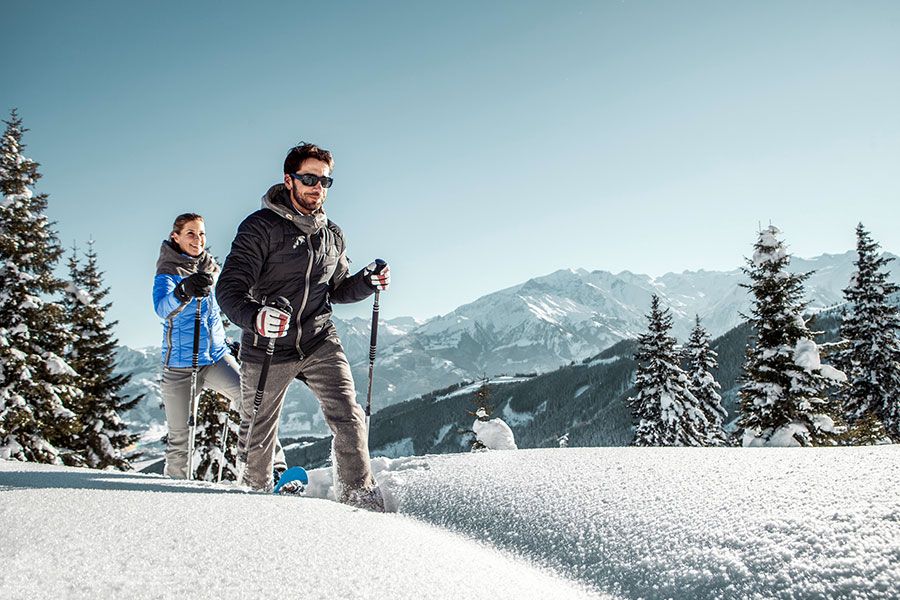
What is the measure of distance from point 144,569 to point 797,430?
57.7 ft

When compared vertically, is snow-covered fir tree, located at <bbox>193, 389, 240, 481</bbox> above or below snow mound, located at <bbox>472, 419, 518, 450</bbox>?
below

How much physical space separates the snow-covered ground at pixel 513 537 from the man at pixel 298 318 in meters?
0.56

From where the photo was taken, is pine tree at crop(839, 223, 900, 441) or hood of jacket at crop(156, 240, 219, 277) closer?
hood of jacket at crop(156, 240, 219, 277)

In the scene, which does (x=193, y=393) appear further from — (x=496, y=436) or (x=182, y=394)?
(x=496, y=436)

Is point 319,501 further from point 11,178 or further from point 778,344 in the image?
point 778,344

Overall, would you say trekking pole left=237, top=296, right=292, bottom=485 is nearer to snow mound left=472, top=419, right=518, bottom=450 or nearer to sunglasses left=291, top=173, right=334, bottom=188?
sunglasses left=291, top=173, right=334, bottom=188

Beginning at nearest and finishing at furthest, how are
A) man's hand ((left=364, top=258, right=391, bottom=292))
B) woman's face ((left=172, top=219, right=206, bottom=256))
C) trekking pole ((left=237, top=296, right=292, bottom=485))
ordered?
1. trekking pole ((left=237, top=296, right=292, bottom=485))
2. man's hand ((left=364, top=258, right=391, bottom=292))
3. woman's face ((left=172, top=219, right=206, bottom=256))

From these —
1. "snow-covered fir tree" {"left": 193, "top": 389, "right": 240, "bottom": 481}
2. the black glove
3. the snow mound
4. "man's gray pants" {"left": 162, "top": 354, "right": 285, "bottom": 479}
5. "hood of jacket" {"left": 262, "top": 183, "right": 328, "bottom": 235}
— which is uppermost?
"hood of jacket" {"left": 262, "top": 183, "right": 328, "bottom": 235}

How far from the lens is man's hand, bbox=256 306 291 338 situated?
10.5 feet

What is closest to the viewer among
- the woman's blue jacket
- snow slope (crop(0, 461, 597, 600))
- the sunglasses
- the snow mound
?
snow slope (crop(0, 461, 597, 600))

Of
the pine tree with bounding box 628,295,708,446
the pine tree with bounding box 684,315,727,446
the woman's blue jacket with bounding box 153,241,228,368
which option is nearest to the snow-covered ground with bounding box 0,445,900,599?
the woman's blue jacket with bounding box 153,241,228,368

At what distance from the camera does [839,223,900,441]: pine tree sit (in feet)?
71.7

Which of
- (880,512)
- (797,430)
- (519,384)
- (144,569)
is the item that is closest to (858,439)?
(797,430)

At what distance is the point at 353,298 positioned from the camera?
4246mm
